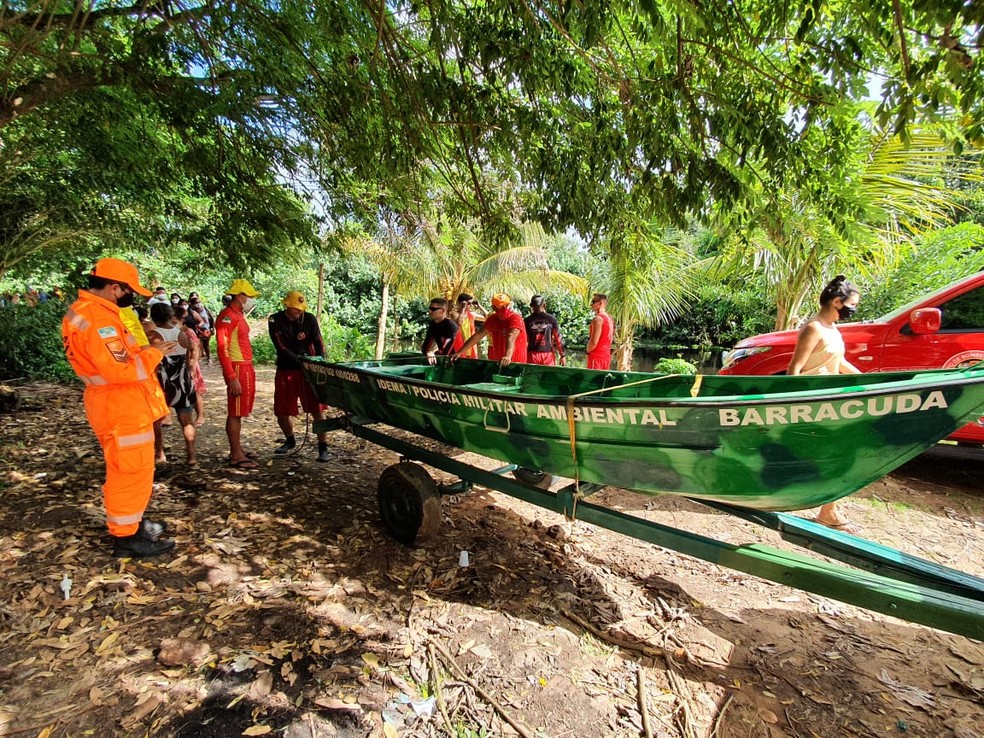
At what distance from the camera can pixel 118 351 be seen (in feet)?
9.42

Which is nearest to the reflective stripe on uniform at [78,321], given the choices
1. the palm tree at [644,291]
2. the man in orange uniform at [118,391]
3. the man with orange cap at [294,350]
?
the man in orange uniform at [118,391]

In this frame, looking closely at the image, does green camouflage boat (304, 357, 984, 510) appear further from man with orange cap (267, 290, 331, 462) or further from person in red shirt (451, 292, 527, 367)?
man with orange cap (267, 290, 331, 462)

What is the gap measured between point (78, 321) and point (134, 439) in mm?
786

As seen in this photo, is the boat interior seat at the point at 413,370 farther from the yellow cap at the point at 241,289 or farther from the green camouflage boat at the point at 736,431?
the green camouflage boat at the point at 736,431

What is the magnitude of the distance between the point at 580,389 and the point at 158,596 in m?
3.07

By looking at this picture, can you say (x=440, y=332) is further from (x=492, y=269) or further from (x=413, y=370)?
(x=492, y=269)

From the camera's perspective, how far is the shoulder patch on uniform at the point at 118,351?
284cm

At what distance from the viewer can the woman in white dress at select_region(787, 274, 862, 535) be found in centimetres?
311

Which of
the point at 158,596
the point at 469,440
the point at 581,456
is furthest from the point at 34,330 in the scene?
the point at 581,456

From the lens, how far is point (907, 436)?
1.80 m

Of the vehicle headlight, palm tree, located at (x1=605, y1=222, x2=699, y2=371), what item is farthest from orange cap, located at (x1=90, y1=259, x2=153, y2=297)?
palm tree, located at (x1=605, y1=222, x2=699, y2=371)

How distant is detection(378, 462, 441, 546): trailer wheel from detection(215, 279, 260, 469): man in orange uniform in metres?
2.04

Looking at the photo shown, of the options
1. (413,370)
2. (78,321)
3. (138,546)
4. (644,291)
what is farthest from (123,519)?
(644,291)

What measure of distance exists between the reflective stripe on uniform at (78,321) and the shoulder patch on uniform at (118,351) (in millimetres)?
151
